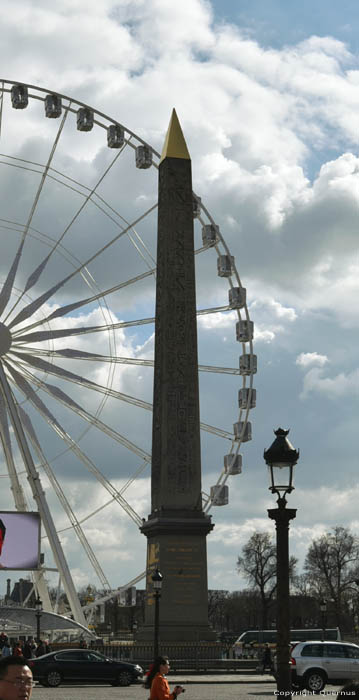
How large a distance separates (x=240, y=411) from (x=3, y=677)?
34.7 metres

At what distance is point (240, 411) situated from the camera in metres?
38.8

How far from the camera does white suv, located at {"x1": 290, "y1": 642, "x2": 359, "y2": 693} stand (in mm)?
23141

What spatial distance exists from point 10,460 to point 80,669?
31.9 feet

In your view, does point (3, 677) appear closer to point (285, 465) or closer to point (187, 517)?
point (285, 465)

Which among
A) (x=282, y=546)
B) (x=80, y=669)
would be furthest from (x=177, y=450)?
(x=282, y=546)

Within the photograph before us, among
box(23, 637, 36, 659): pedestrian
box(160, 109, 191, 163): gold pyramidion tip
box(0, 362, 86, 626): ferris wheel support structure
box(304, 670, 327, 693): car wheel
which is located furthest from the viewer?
box(0, 362, 86, 626): ferris wheel support structure

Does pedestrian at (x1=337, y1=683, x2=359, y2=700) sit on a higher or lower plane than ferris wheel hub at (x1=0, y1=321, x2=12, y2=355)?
lower

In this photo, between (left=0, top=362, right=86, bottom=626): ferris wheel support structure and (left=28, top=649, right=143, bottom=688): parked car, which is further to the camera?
(left=0, top=362, right=86, bottom=626): ferris wheel support structure

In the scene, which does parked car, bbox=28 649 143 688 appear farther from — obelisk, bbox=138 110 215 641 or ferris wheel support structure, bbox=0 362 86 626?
ferris wheel support structure, bbox=0 362 86 626

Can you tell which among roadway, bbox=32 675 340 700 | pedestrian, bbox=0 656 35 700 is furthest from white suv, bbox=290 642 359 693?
pedestrian, bbox=0 656 35 700

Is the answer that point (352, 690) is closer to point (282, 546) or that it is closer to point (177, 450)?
point (282, 546)

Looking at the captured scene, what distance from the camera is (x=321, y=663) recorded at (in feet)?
76.9

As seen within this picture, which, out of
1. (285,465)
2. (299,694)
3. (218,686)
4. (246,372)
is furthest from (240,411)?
(285,465)

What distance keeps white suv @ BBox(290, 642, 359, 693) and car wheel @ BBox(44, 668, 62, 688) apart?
237 inches
